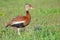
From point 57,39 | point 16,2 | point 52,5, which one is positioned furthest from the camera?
point 16,2

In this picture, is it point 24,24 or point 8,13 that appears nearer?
point 24,24

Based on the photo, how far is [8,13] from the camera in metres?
17.1

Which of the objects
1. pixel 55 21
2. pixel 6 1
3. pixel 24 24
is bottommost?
pixel 6 1

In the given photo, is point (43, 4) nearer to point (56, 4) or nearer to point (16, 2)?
point (56, 4)

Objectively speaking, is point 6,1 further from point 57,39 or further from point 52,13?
point 57,39

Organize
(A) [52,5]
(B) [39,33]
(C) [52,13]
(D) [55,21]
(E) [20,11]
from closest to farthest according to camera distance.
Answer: (B) [39,33] → (D) [55,21] → (C) [52,13] → (E) [20,11] → (A) [52,5]

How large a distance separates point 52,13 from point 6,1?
6174 mm

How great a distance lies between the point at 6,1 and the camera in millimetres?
22172

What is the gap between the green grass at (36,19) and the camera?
A: 10.1 metres

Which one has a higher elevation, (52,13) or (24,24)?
(24,24)

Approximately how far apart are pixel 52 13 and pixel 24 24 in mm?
5316

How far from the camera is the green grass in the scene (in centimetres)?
1009

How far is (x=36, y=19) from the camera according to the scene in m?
14.5

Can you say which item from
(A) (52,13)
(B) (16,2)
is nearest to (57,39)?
(A) (52,13)
